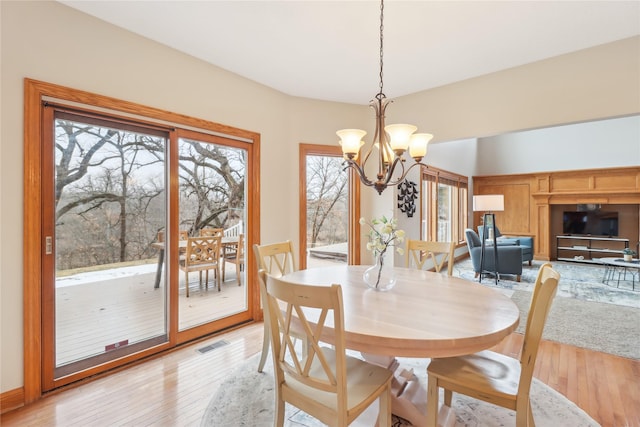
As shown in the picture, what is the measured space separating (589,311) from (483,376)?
3.49 meters

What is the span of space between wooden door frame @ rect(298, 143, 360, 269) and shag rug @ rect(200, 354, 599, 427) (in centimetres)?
183

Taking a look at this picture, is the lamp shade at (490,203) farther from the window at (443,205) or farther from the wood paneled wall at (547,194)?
the wood paneled wall at (547,194)

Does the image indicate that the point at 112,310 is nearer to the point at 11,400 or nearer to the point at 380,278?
the point at 11,400

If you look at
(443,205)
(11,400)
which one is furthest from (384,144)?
(443,205)

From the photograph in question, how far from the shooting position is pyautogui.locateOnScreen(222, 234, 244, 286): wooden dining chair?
3328 mm

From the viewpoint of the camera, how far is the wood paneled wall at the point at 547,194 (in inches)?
273

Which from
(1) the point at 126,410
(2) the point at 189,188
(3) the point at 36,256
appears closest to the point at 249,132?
(2) the point at 189,188

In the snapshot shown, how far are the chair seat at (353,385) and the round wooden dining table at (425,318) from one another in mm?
225

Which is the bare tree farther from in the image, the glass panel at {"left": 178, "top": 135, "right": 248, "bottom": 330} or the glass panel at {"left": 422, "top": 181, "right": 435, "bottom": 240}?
the glass panel at {"left": 422, "top": 181, "right": 435, "bottom": 240}

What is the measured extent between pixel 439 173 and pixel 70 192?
247 inches

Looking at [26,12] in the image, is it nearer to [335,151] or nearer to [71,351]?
[71,351]

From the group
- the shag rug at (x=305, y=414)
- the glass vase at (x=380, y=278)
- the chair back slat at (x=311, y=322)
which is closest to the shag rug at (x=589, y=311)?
the shag rug at (x=305, y=414)

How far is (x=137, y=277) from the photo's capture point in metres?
2.71

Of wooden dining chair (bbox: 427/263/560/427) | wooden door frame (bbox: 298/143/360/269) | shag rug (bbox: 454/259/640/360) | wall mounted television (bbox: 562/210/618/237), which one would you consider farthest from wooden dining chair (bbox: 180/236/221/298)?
wall mounted television (bbox: 562/210/618/237)
